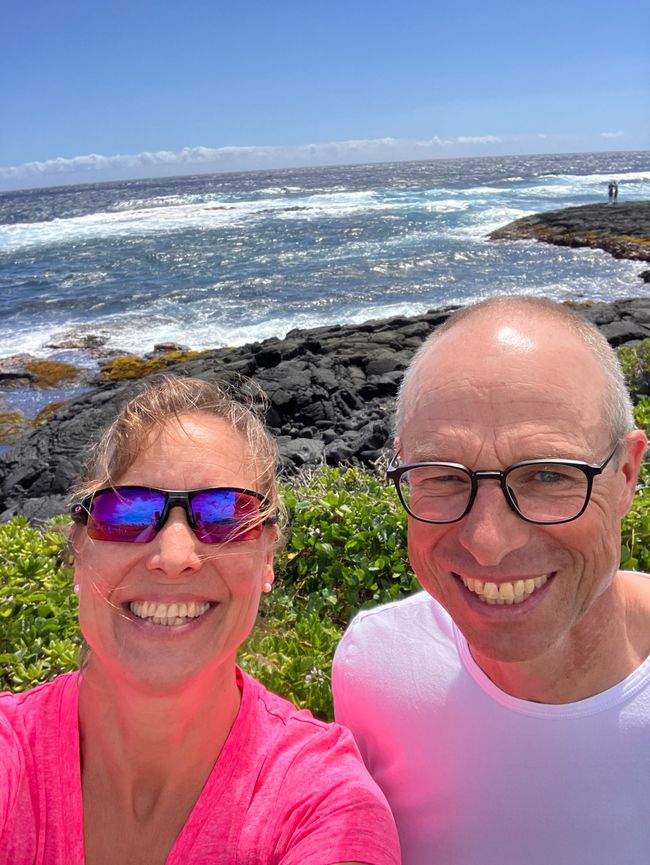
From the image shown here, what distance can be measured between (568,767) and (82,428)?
12.2 meters

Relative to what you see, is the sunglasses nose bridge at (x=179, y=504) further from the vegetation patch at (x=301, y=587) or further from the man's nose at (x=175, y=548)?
the vegetation patch at (x=301, y=587)

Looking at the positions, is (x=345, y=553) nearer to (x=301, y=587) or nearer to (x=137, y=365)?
(x=301, y=587)

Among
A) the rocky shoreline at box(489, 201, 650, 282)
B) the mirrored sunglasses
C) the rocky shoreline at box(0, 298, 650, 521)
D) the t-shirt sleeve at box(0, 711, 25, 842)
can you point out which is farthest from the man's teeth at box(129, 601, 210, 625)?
the rocky shoreline at box(489, 201, 650, 282)

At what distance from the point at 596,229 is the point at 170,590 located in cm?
3720

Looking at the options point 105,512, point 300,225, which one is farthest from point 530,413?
point 300,225

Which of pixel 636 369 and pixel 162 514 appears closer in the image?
pixel 162 514

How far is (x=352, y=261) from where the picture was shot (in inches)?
1252

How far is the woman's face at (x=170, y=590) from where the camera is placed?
1.86 meters

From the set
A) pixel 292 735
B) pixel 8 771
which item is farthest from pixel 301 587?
pixel 8 771

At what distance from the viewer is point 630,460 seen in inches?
73.4

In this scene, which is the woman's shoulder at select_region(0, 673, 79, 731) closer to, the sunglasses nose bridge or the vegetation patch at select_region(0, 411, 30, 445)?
the sunglasses nose bridge

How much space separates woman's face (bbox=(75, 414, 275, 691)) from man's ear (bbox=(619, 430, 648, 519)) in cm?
99

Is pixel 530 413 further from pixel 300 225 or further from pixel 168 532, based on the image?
pixel 300 225

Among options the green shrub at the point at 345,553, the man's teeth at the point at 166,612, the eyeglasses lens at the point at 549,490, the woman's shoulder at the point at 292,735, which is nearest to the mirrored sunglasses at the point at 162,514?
the man's teeth at the point at 166,612
